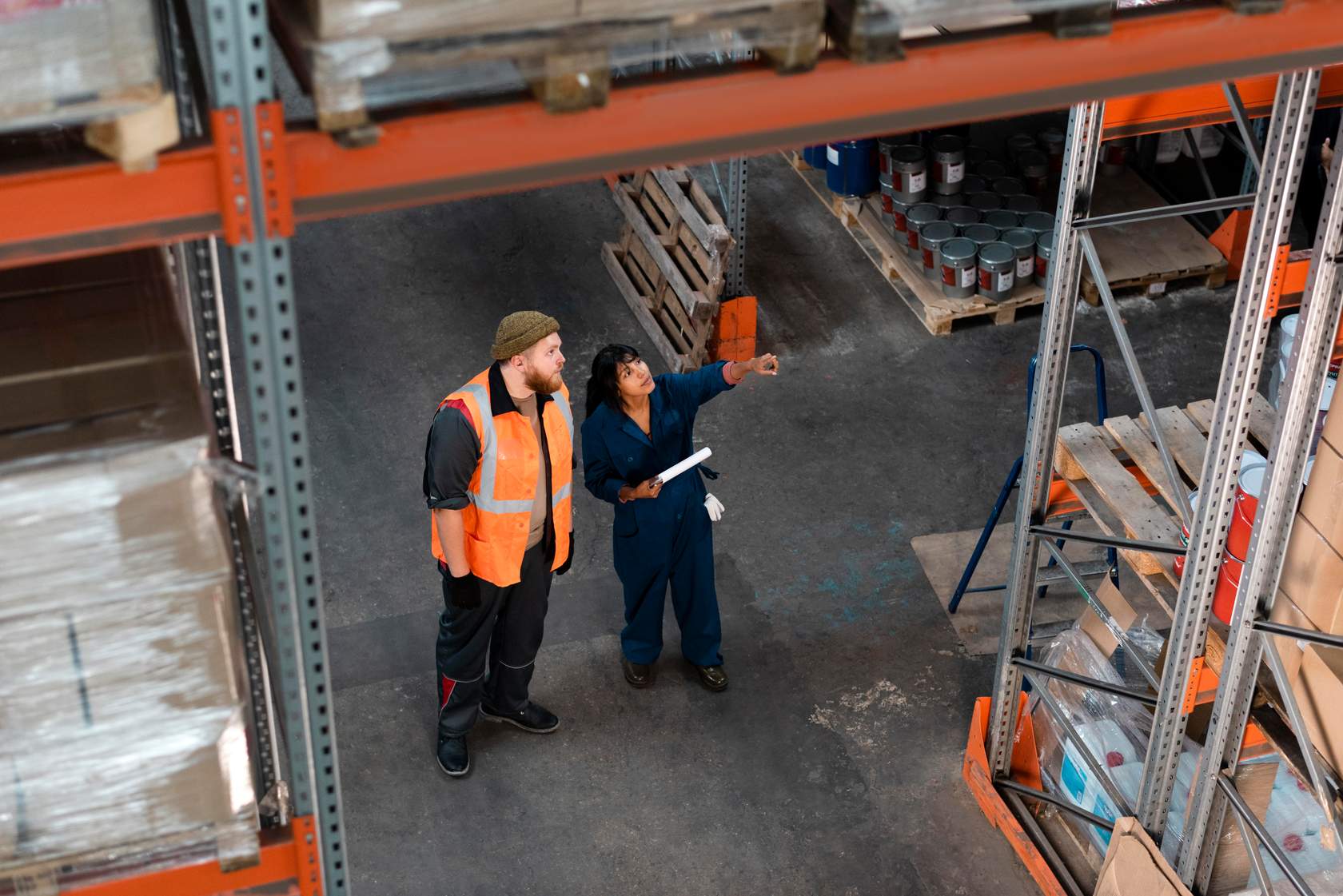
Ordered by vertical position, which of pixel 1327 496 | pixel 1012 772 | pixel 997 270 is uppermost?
pixel 1327 496

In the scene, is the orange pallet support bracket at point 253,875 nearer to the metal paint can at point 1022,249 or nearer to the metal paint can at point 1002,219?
the metal paint can at point 1022,249

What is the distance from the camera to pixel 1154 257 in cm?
955

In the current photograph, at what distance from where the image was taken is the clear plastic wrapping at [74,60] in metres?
2.37

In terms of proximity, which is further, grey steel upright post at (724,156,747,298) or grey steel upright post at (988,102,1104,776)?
grey steel upright post at (724,156,747,298)

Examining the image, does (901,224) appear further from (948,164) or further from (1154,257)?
(1154,257)

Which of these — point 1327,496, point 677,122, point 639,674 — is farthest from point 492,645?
point 677,122

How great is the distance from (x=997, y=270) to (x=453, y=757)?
4.64 m

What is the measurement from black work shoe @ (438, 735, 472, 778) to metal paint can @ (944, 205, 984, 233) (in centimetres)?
490

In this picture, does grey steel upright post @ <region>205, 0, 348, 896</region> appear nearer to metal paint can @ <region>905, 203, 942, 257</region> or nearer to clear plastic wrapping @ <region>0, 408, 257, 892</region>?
clear plastic wrapping @ <region>0, 408, 257, 892</region>

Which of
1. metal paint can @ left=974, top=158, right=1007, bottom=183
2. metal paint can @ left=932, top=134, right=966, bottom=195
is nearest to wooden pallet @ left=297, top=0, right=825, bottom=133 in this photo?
metal paint can @ left=932, top=134, right=966, bottom=195

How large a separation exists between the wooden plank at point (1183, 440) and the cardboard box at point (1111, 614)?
1.35 ft

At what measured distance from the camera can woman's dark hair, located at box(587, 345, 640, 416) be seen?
5906mm

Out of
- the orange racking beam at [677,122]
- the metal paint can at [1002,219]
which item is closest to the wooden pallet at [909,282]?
the metal paint can at [1002,219]

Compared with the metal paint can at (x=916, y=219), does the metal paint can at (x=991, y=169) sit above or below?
above
